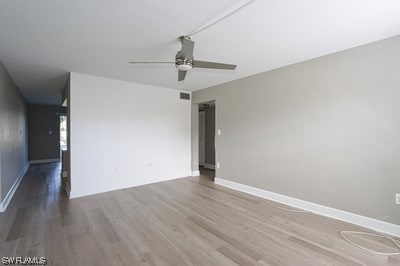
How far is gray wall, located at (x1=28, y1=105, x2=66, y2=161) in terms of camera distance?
7742 mm

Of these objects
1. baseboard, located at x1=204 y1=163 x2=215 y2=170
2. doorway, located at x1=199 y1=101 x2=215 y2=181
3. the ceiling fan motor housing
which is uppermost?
the ceiling fan motor housing

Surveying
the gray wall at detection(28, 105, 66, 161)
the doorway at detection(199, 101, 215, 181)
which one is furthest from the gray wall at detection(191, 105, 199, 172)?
the gray wall at detection(28, 105, 66, 161)

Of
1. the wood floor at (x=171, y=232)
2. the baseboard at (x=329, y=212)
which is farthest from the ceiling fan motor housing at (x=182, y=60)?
the baseboard at (x=329, y=212)

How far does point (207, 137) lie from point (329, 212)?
464 centimetres

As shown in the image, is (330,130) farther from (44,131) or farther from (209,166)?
(44,131)

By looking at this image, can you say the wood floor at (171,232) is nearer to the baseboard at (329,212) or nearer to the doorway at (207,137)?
the baseboard at (329,212)

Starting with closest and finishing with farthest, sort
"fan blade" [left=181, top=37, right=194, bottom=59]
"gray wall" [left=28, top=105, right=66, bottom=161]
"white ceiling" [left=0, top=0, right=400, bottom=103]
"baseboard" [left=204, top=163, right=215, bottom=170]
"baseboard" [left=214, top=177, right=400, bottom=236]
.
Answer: "white ceiling" [left=0, top=0, right=400, bottom=103], "fan blade" [left=181, top=37, right=194, bottom=59], "baseboard" [left=214, top=177, right=400, bottom=236], "baseboard" [left=204, top=163, right=215, bottom=170], "gray wall" [left=28, top=105, right=66, bottom=161]

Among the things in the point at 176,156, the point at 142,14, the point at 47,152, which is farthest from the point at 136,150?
the point at 47,152

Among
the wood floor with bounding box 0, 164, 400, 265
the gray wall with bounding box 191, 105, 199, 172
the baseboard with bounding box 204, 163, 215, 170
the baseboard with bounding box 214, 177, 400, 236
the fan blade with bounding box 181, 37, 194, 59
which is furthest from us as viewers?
the baseboard with bounding box 204, 163, 215, 170

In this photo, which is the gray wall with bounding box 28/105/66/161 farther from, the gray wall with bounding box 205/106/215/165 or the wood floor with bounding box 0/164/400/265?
the gray wall with bounding box 205/106/215/165

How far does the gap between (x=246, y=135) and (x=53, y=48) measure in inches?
143

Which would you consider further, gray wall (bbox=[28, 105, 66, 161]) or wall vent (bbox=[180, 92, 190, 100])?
gray wall (bbox=[28, 105, 66, 161])

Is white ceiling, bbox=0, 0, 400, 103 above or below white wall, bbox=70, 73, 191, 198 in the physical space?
above

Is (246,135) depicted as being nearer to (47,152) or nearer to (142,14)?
(142,14)
